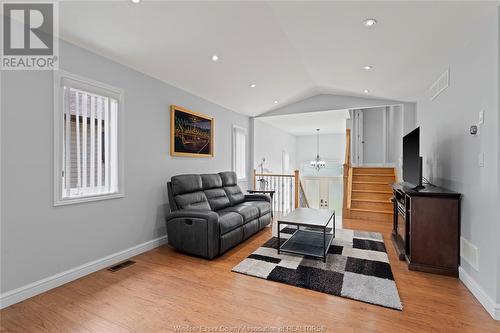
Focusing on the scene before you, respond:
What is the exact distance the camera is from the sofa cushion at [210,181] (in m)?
4.07

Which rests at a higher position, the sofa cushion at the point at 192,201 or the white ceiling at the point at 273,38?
the white ceiling at the point at 273,38

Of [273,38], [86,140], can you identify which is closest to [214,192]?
[86,140]

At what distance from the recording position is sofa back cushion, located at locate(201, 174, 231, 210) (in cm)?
401

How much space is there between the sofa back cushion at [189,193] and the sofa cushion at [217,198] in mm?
119

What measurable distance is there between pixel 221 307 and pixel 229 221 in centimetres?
130

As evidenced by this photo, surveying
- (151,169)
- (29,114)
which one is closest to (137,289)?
(151,169)

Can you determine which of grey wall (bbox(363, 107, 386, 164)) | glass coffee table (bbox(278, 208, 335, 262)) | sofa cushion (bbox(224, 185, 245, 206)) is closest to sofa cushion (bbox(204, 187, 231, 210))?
sofa cushion (bbox(224, 185, 245, 206))

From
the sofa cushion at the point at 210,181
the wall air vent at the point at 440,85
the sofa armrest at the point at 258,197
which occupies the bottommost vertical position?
the sofa armrest at the point at 258,197

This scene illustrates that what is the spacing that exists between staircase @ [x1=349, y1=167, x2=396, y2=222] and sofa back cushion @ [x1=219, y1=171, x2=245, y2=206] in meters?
2.68

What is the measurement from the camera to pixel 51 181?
7.71 ft

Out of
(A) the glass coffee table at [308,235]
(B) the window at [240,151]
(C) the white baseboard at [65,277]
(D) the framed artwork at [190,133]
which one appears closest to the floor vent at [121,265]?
(C) the white baseboard at [65,277]

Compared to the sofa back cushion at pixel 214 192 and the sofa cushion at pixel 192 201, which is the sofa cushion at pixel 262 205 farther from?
the sofa cushion at pixel 192 201

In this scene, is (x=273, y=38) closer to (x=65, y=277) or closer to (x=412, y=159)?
(x=412, y=159)

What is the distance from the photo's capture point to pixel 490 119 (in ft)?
6.54
